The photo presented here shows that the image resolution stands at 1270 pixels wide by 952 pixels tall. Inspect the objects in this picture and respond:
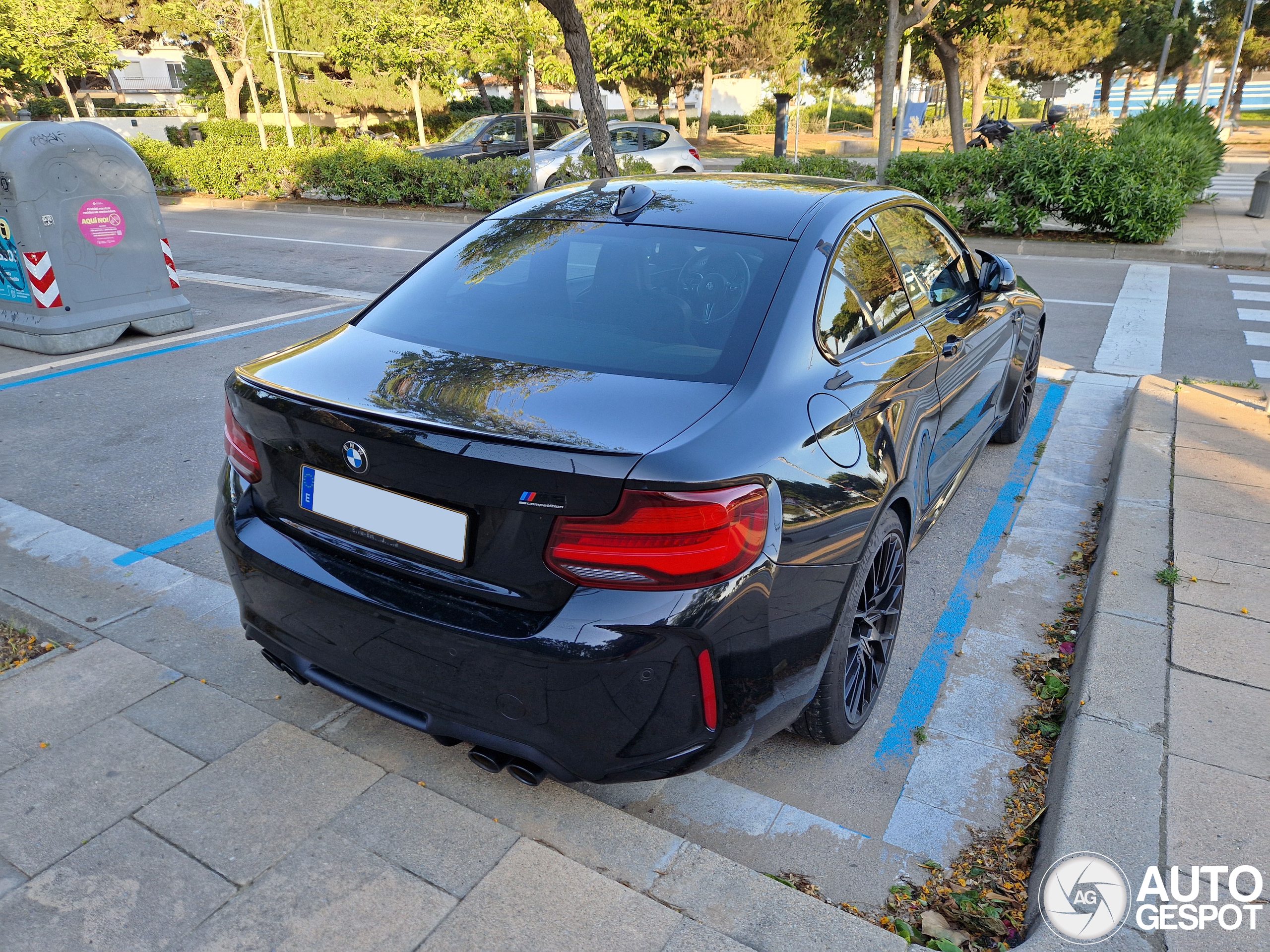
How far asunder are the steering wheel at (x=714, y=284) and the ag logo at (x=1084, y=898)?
1.67 meters

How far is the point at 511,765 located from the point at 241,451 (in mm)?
1161

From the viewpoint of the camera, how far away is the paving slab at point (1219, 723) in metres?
2.53

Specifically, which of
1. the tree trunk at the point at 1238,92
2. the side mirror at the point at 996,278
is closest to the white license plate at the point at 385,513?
the side mirror at the point at 996,278

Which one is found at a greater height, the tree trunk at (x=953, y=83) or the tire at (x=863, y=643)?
the tree trunk at (x=953, y=83)

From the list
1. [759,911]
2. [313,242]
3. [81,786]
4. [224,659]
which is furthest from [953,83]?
[81,786]

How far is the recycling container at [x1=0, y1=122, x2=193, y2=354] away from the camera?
7.20m

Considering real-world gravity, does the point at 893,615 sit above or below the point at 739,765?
above

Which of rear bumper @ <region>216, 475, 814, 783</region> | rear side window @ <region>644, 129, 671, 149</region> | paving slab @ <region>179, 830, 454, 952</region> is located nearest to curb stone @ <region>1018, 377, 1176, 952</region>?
rear bumper @ <region>216, 475, 814, 783</region>

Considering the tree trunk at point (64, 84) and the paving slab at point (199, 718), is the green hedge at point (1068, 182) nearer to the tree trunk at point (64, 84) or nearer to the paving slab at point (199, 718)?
the paving slab at point (199, 718)

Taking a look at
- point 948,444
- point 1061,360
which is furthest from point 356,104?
point 948,444

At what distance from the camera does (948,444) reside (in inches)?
139

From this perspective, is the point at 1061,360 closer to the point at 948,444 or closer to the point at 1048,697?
the point at 948,444

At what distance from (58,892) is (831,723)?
2.06 meters

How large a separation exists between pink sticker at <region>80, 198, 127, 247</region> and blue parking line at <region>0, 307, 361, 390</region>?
Answer: 107 centimetres
